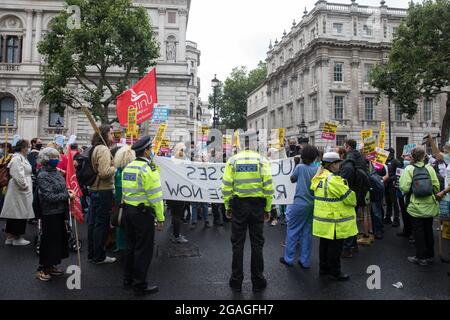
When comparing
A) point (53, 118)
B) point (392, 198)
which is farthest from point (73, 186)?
point (53, 118)

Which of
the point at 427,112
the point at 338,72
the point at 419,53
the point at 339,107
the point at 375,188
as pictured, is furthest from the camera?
the point at 427,112

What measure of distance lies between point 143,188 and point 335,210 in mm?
2827

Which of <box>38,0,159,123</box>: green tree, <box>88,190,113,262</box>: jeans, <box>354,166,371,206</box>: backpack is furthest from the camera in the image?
<box>38,0,159,123</box>: green tree

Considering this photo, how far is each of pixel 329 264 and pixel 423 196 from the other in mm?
2188


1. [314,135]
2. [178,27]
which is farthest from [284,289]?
[314,135]

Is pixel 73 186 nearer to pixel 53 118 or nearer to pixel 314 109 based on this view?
pixel 53 118

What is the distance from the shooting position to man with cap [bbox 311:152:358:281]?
5461 millimetres

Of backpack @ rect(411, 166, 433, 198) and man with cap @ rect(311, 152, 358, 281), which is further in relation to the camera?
backpack @ rect(411, 166, 433, 198)

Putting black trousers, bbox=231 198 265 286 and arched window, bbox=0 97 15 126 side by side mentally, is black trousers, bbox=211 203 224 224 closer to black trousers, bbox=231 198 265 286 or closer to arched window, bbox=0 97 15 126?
black trousers, bbox=231 198 265 286

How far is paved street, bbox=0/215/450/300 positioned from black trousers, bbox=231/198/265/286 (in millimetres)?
255

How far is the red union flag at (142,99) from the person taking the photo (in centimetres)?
884

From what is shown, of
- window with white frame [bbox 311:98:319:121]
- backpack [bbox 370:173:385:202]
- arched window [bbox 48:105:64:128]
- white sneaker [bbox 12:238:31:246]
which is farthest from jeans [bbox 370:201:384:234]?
window with white frame [bbox 311:98:319:121]

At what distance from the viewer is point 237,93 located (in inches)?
3140
